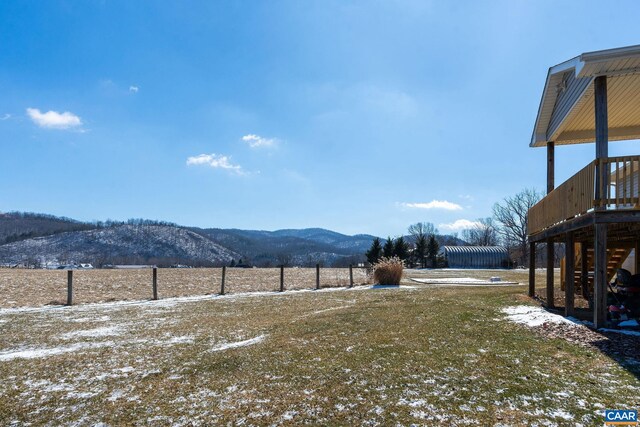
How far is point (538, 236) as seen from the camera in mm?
11047

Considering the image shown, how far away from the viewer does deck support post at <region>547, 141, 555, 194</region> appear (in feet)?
36.4

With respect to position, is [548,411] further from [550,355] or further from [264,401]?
[264,401]

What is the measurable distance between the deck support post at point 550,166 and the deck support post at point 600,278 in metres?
4.70

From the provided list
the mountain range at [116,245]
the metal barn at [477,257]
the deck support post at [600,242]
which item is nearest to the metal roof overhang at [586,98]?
the deck support post at [600,242]

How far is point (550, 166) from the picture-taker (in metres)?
11.4

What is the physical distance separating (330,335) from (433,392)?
308cm

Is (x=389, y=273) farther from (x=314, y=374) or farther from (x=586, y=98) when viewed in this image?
(x=314, y=374)

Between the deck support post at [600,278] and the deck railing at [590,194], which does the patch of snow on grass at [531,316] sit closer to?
the deck support post at [600,278]

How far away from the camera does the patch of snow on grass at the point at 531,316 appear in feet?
23.6

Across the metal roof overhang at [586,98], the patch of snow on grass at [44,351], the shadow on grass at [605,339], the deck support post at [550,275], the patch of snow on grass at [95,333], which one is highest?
the metal roof overhang at [586,98]

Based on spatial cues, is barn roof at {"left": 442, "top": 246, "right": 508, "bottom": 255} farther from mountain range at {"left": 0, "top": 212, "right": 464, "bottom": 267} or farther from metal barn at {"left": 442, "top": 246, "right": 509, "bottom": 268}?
mountain range at {"left": 0, "top": 212, "right": 464, "bottom": 267}

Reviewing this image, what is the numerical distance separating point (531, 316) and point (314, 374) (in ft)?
17.0

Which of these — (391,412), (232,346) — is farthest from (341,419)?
(232,346)

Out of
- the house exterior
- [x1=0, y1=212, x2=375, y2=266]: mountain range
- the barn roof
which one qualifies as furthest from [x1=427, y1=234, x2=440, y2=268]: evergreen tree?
[x1=0, y1=212, x2=375, y2=266]: mountain range
